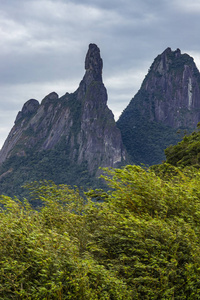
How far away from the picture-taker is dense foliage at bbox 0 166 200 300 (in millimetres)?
6348

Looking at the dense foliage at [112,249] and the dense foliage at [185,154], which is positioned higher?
the dense foliage at [185,154]

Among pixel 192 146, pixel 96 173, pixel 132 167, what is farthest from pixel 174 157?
pixel 96 173

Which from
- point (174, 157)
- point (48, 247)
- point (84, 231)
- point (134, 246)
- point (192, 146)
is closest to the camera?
point (48, 247)

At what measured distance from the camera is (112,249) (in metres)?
8.15

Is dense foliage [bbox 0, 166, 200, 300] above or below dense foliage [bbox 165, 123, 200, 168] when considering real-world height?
below

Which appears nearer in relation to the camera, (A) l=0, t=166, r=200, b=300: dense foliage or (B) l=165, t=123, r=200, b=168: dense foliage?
(A) l=0, t=166, r=200, b=300: dense foliage

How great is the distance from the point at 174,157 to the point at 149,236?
29814 millimetres

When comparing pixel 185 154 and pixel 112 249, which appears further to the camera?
pixel 185 154

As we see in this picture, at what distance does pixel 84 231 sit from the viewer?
8.86 m

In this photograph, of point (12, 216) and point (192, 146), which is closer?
point (12, 216)

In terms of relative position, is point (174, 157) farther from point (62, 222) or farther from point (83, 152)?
point (83, 152)

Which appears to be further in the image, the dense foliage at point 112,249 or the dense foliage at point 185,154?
the dense foliage at point 185,154

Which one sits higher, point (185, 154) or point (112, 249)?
point (185, 154)

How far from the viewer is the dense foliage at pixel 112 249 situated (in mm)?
6348
